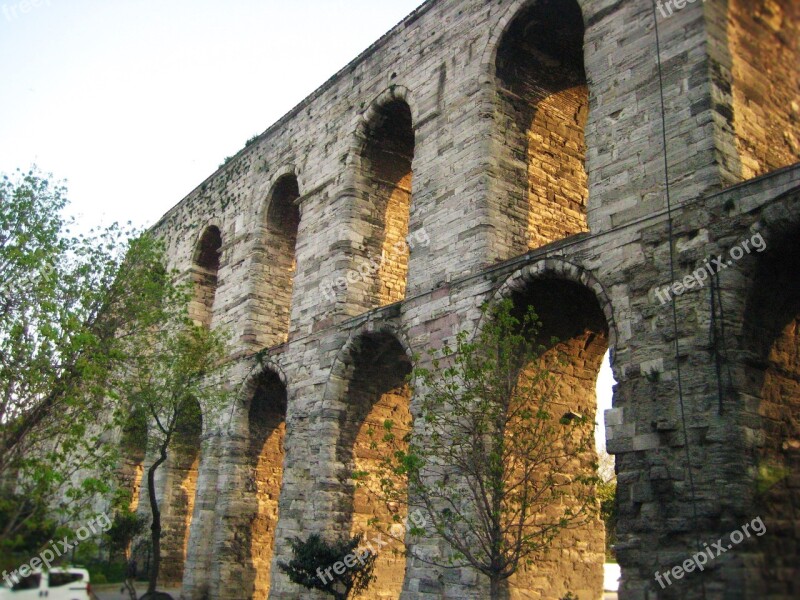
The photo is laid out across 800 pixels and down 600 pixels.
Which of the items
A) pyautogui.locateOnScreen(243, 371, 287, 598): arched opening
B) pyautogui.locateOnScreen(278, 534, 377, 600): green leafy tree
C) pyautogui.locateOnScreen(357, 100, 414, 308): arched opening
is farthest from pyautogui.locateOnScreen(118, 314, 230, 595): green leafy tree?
pyautogui.locateOnScreen(357, 100, 414, 308): arched opening

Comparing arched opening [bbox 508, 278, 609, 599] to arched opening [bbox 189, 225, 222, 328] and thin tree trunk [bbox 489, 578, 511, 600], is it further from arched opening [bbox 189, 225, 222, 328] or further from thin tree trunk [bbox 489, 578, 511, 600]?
arched opening [bbox 189, 225, 222, 328]

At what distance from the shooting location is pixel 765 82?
390 inches

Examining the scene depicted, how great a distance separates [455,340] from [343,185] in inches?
214

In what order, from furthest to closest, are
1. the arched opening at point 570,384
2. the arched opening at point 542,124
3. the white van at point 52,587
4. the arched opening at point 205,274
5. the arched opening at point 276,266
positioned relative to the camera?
the arched opening at point 205,274 < the arched opening at point 276,266 < the arched opening at point 542,124 < the arched opening at point 570,384 < the white van at point 52,587

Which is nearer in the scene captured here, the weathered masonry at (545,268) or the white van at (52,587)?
the weathered masonry at (545,268)

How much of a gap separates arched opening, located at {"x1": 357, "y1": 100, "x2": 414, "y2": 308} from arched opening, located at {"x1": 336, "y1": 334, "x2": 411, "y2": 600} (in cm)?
144

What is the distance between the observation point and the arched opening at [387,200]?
1464cm

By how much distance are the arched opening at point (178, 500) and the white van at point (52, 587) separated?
8.25m

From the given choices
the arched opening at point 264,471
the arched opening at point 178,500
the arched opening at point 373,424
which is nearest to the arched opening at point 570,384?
the arched opening at point 373,424

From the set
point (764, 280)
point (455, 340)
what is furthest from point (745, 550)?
point (455, 340)

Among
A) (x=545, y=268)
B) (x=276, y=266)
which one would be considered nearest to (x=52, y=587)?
(x=545, y=268)

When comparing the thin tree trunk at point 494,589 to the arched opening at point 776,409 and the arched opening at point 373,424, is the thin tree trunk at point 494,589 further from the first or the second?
the arched opening at point 373,424

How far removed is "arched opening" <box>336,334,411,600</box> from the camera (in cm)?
1288

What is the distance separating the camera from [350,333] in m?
13.2
